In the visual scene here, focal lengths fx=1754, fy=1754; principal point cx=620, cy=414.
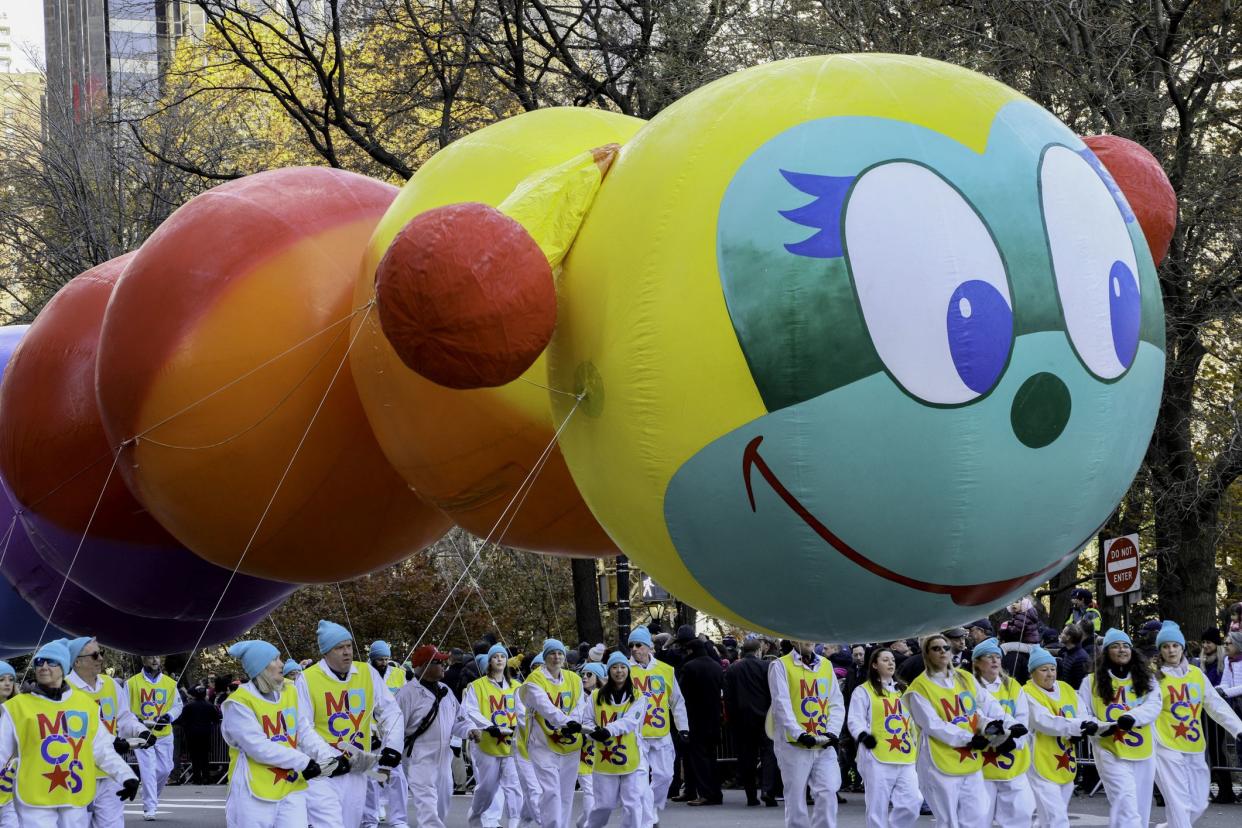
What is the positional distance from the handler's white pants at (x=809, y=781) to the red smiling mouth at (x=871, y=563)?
7216 mm

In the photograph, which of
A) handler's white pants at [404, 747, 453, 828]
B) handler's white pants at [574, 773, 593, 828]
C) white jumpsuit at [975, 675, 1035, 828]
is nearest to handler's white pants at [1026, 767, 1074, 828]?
white jumpsuit at [975, 675, 1035, 828]

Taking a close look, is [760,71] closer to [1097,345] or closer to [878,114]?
[878,114]

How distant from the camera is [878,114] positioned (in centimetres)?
618

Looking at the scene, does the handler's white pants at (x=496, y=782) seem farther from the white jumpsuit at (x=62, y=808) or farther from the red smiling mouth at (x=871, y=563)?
the red smiling mouth at (x=871, y=563)

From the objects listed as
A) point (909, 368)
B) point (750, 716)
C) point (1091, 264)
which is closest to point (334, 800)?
point (909, 368)

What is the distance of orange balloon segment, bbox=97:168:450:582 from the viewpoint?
7.85 metres

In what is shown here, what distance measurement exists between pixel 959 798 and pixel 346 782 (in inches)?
167

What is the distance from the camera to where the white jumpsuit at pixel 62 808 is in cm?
1102

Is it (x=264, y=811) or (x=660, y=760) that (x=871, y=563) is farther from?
(x=660, y=760)

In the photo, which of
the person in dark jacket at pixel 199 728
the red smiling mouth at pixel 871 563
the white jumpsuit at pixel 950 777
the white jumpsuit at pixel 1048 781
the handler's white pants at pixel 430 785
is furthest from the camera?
the person in dark jacket at pixel 199 728

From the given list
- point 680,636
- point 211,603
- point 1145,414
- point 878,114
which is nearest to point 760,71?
point 878,114

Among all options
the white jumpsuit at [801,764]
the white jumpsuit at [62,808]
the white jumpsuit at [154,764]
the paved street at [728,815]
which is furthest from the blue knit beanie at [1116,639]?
the white jumpsuit at [154,764]

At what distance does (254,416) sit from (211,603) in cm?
207

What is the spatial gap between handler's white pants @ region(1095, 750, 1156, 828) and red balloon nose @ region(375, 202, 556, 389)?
25.2ft
